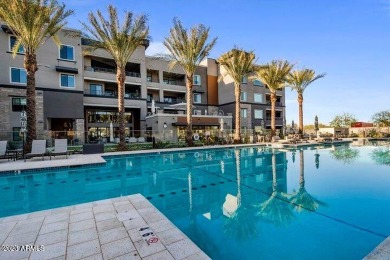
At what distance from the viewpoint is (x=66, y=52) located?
26109 millimetres

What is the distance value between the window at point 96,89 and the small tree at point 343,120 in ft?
228

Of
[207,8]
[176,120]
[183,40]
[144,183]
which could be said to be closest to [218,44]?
[183,40]

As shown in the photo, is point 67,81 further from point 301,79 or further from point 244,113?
point 301,79

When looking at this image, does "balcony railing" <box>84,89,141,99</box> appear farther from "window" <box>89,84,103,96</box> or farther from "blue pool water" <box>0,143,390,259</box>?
"blue pool water" <box>0,143,390,259</box>

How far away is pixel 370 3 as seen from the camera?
39.6 ft

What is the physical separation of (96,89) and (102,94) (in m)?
1.81

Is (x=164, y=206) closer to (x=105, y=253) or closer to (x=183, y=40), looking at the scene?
(x=105, y=253)

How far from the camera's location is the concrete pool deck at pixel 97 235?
345cm

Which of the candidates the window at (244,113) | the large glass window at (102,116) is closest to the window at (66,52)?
the large glass window at (102,116)

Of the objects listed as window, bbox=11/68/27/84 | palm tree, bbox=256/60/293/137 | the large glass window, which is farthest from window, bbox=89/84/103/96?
palm tree, bbox=256/60/293/137

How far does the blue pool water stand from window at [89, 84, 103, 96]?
66.6 ft

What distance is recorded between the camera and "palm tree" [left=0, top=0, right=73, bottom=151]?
1436 cm

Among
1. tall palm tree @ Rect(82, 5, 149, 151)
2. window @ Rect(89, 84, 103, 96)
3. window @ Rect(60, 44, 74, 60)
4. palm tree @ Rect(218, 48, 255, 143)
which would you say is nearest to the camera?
tall palm tree @ Rect(82, 5, 149, 151)

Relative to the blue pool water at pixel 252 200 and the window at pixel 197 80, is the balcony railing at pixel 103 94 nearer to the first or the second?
the window at pixel 197 80
